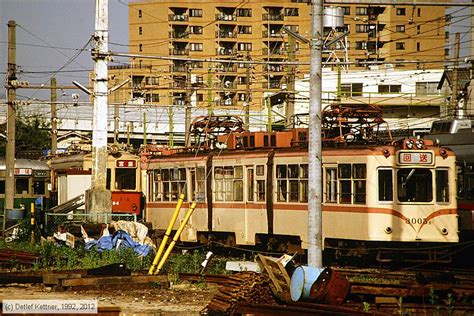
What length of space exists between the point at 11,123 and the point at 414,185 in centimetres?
2017

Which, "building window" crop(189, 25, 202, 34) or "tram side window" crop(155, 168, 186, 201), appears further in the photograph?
"building window" crop(189, 25, 202, 34)

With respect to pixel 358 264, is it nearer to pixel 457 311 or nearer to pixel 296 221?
pixel 296 221

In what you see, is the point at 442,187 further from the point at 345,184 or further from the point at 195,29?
the point at 195,29

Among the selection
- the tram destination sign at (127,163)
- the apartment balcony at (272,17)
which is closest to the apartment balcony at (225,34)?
the apartment balcony at (272,17)

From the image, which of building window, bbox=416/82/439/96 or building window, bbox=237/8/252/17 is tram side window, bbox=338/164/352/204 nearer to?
building window, bbox=416/82/439/96

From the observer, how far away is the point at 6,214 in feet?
113

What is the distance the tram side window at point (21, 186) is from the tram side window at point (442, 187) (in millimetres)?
24361

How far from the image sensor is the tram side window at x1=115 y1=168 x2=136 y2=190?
3145 cm

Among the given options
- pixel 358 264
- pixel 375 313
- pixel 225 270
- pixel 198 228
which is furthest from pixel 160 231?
pixel 375 313

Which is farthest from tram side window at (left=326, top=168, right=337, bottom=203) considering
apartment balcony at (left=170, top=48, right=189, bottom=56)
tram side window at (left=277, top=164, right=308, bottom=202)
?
apartment balcony at (left=170, top=48, right=189, bottom=56)

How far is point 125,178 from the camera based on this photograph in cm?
3153

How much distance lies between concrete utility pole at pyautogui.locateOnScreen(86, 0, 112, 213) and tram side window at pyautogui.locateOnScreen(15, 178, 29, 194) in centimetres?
1651

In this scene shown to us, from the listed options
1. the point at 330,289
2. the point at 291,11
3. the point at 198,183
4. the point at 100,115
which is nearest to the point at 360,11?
Result: the point at 291,11

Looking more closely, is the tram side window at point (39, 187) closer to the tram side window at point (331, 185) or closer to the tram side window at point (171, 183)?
the tram side window at point (171, 183)
